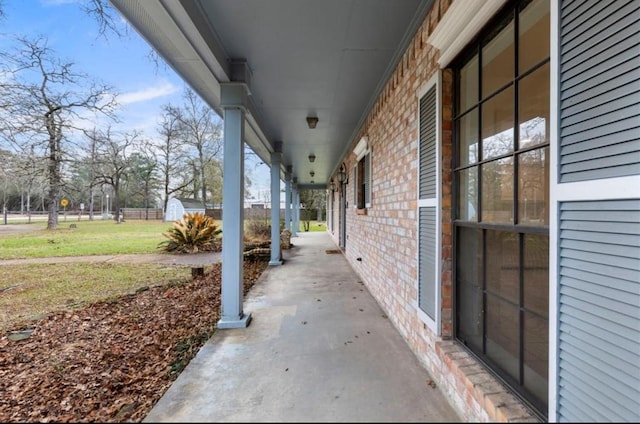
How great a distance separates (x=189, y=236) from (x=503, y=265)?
32.4 feet

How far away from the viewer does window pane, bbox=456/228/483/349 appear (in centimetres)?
201

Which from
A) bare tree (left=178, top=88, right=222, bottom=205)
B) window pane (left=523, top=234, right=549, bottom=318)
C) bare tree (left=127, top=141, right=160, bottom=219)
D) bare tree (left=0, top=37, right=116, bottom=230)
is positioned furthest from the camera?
bare tree (left=127, top=141, right=160, bottom=219)

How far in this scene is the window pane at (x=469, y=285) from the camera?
2010mm

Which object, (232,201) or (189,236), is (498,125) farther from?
(189,236)

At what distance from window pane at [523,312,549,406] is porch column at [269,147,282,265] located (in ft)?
19.4

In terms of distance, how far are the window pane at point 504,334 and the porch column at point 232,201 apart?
2.44 m

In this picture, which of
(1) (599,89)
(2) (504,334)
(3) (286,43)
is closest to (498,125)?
(1) (599,89)

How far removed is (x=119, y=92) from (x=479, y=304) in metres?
10.1

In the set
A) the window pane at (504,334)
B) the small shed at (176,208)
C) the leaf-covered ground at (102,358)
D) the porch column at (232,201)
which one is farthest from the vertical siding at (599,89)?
the small shed at (176,208)

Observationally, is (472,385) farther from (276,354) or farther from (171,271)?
(171,271)

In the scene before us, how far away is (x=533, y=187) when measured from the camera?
1516mm

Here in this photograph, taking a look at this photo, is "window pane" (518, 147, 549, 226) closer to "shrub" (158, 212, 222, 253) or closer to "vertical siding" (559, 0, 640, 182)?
"vertical siding" (559, 0, 640, 182)

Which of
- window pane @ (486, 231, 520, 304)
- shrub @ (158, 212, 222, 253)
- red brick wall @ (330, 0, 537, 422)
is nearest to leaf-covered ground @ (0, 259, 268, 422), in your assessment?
red brick wall @ (330, 0, 537, 422)

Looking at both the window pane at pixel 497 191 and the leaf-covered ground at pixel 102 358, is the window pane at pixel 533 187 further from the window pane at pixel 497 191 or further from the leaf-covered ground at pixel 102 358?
the leaf-covered ground at pixel 102 358
